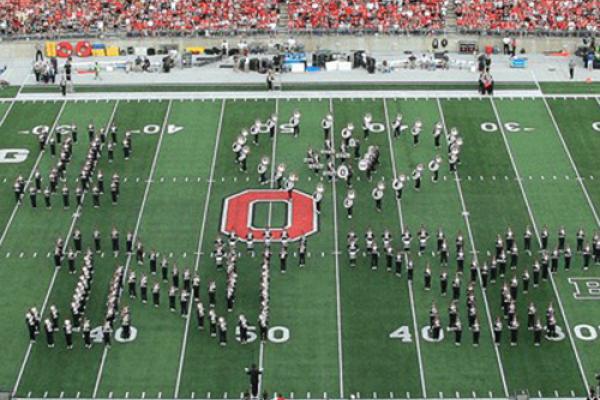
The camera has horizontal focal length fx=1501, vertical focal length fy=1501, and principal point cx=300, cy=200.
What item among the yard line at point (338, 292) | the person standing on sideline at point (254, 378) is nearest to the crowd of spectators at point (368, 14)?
the yard line at point (338, 292)

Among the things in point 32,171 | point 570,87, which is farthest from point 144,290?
point 570,87

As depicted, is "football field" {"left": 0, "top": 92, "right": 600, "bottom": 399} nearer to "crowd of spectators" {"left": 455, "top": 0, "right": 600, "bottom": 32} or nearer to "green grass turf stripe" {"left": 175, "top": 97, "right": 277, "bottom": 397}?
"green grass turf stripe" {"left": 175, "top": 97, "right": 277, "bottom": 397}

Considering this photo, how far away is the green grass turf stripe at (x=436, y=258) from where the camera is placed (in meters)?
36.3

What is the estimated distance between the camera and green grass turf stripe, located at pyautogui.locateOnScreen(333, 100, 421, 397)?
119 ft

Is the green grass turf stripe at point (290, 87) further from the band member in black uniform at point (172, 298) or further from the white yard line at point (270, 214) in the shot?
the band member in black uniform at point (172, 298)

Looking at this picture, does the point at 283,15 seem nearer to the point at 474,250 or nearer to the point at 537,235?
the point at 537,235

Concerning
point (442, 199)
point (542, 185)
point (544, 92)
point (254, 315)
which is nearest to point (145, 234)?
point (254, 315)

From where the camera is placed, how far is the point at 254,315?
3888cm

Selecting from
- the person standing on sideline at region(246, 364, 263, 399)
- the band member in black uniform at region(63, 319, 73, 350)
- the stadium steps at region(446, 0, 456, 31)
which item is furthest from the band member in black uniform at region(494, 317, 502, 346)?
the stadium steps at region(446, 0, 456, 31)

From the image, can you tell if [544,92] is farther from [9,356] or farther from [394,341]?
[9,356]

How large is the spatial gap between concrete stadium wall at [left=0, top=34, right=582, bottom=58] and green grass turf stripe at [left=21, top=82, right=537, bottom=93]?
197 inches

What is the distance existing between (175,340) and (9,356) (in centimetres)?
413

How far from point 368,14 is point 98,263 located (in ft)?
77.4

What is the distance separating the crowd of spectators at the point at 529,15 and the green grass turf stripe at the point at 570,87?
18.7 feet
